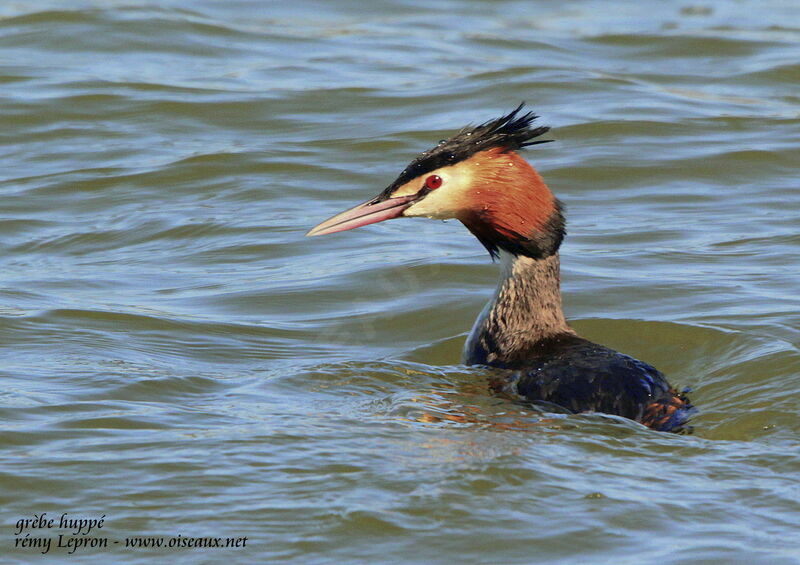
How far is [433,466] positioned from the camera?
5070 mm

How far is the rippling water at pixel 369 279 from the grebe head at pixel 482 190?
0.73 m

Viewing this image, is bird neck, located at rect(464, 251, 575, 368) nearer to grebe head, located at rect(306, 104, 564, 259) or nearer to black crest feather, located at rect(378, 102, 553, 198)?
grebe head, located at rect(306, 104, 564, 259)

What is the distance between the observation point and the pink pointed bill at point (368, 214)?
6488 mm

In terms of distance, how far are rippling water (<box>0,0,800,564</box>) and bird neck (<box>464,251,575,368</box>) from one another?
0.70 feet

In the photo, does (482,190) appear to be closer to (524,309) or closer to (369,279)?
(524,309)

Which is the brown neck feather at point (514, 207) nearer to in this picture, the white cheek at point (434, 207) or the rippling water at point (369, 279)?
the white cheek at point (434, 207)

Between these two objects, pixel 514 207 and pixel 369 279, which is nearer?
pixel 514 207

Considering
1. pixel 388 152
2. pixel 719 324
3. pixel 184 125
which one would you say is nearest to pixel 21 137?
pixel 184 125

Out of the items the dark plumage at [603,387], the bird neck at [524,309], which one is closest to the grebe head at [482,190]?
the bird neck at [524,309]

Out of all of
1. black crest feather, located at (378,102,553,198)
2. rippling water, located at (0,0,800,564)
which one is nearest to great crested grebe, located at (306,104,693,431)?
black crest feather, located at (378,102,553,198)

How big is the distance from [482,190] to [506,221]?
193 mm

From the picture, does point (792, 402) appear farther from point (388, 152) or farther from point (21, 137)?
point (21, 137)

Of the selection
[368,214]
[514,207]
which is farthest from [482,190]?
[368,214]

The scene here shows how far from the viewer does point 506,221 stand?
21.2 feet
